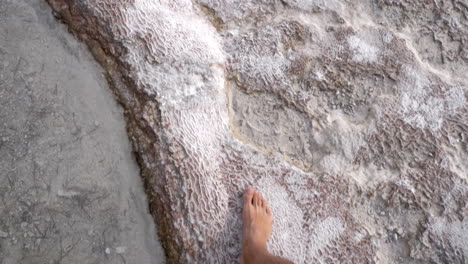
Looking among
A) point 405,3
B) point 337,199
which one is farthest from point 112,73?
point 405,3

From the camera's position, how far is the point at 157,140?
1725 millimetres

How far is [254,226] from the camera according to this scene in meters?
1.63

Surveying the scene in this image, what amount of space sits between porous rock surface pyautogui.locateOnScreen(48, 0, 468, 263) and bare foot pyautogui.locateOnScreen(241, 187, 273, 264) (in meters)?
0.05

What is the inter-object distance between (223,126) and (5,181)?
3.18 ft

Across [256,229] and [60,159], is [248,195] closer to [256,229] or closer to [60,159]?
[256,229]

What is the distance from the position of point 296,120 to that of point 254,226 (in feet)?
1.90

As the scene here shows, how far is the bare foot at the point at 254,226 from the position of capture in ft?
5.16

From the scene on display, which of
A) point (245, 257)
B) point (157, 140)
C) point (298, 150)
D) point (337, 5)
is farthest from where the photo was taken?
point (337, 5)

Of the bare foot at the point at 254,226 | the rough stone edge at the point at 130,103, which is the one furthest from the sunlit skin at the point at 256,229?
the rough stone edge at the point at 130,103

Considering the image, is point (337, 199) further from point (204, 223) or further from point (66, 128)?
point (66, 128)

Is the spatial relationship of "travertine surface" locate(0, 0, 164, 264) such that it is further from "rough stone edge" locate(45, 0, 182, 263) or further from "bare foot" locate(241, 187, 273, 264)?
"bare foot" locate(241, 187, 273, 264)

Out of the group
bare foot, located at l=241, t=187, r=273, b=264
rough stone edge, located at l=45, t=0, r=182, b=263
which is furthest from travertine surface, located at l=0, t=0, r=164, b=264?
bare foot, located at l=241, t=187, r=273, b=264

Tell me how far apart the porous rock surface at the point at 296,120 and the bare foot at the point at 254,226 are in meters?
0.05

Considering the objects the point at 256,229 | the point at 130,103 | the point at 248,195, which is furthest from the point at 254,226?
the point at 130,103
